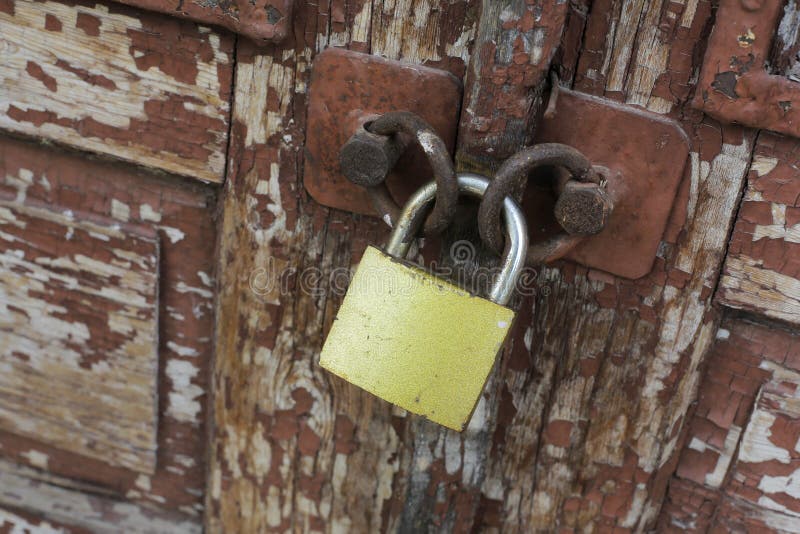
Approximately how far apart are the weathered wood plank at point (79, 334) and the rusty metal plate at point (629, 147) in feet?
1.61

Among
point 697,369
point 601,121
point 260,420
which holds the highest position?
point 601,121

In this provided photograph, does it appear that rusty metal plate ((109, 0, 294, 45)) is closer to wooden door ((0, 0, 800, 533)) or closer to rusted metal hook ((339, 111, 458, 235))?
wooden door ((0, 0, 800, 533))

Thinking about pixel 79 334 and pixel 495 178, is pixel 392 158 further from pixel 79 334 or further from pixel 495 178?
pixel 79 334

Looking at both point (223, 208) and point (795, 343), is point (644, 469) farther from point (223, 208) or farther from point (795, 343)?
point (223, 208)

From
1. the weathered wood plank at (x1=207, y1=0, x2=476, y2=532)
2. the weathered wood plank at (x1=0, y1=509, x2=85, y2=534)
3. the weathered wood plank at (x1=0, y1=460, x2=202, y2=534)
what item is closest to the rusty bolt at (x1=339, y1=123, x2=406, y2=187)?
the weathered wood plank at (x1=207, y1=0, x2=476, y2=532)

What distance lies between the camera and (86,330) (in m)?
0.87

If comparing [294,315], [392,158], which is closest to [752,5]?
[392,158]

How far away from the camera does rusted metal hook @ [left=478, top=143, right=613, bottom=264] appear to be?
20.0 inches

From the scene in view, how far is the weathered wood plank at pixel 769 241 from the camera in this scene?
0.58m

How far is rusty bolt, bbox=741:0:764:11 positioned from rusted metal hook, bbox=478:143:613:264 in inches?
6.6

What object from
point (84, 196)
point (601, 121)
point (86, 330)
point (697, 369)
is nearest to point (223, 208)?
point (84, 196)

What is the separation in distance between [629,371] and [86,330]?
0.66 m

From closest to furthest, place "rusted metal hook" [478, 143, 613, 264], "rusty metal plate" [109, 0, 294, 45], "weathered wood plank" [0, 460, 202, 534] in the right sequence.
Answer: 1. "rusted metal hook" [478, 143, 613, 264]
2. "rusty metal plate" [109, 0, 294, 45]
3. "weathered wood plank" [0, 460, 202, 534]

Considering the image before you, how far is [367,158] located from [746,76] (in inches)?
12.2
